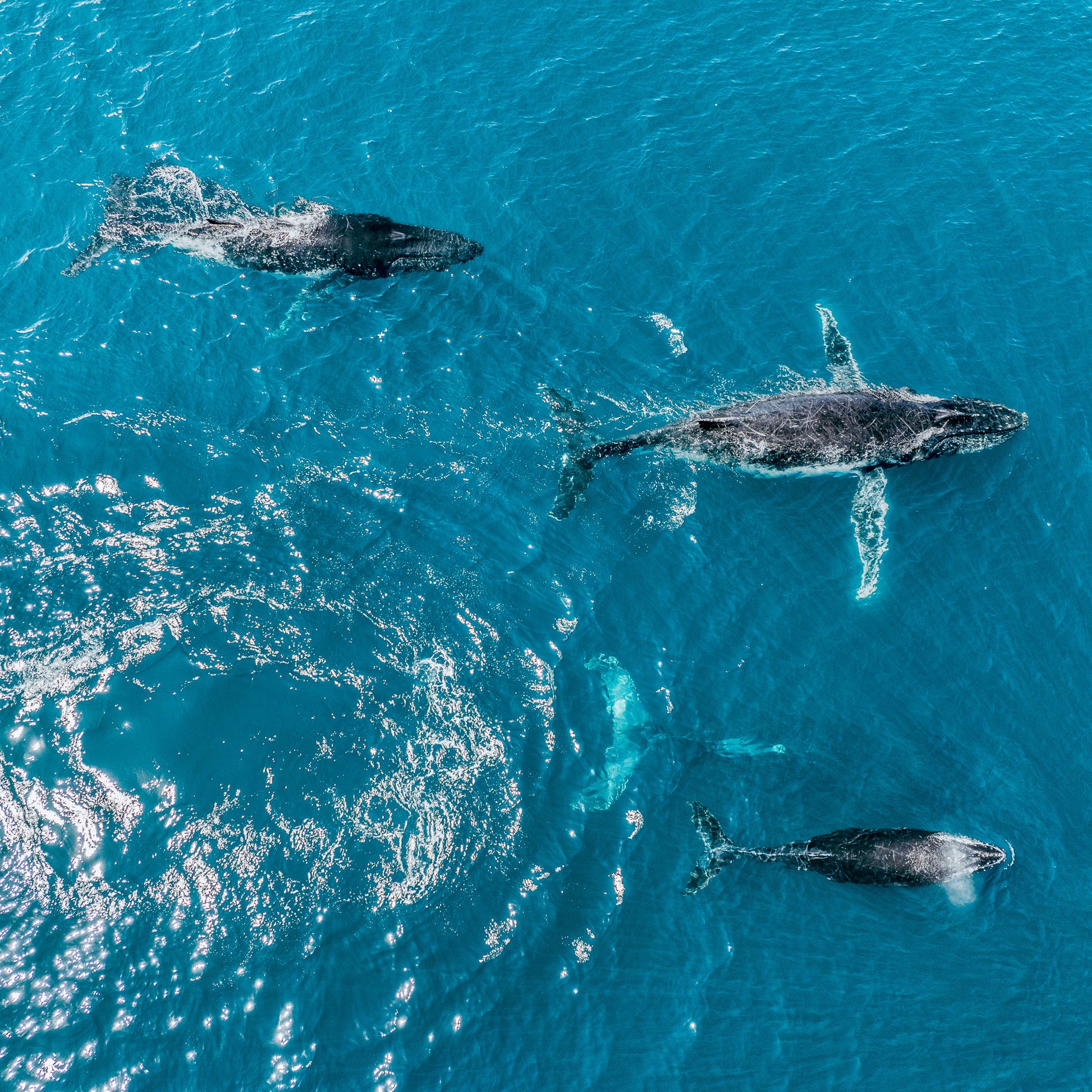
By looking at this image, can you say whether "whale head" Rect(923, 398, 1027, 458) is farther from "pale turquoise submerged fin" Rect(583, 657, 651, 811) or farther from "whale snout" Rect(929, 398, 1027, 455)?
"pale turquoise submerged fin" Rect(583, 657, 651, 811)

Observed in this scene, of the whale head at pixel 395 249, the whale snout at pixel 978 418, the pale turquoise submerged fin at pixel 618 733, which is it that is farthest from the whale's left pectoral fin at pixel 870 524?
the whale head at pixel 395 249

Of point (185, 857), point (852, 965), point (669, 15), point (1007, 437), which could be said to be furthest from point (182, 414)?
point (669, 15)

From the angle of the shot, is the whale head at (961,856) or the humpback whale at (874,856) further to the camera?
the whale head at (961,856)

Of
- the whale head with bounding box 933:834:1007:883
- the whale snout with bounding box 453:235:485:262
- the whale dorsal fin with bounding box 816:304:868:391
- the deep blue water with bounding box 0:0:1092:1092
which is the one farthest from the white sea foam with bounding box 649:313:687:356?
the whale head with bounding box 933:834:1007:883

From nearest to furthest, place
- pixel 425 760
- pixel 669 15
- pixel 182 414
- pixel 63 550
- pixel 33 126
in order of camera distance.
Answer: pixel 425 760, pixel 63 550, pixel 182 414, pixel 33 126, pixel 669 15

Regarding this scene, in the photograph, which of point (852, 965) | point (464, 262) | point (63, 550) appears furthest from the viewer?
point (464, 262)

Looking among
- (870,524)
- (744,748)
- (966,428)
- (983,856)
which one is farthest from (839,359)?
(983,856)

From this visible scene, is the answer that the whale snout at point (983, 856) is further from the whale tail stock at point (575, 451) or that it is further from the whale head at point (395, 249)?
the whale head at point (395, 249)

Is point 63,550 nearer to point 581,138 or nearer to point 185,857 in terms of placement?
point 185,857
